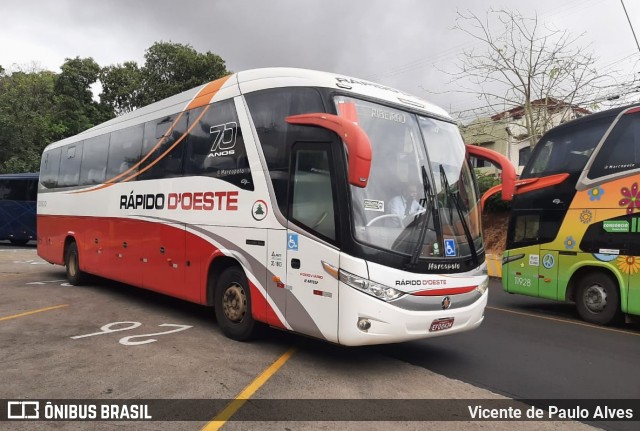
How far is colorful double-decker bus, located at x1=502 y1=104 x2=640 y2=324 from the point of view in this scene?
8.21 meters

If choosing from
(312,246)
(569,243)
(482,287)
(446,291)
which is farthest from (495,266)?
(312,246)

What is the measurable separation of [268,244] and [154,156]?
3664 millimetres

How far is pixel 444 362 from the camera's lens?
235 inches

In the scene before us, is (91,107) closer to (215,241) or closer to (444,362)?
(215,241)

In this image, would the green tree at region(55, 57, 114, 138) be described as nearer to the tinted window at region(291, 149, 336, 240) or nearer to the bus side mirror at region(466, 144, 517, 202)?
the tinted window at region(291, 149, 336, 240)

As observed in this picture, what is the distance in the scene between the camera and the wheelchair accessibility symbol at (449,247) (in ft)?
17.8

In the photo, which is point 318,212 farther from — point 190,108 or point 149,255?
point 149,255

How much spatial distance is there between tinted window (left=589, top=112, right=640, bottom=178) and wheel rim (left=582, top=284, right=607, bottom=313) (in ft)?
6.77

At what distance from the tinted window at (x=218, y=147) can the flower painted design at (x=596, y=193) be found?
6.33m

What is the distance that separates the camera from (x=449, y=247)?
18.0 ft

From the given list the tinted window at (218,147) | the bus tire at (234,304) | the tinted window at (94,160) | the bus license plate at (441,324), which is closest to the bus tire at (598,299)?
the bus license plate at (441,324)

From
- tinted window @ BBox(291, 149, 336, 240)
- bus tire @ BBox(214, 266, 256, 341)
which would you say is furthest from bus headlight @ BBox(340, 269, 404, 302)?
bus tire @ BBox(214, 266, 256, 341)

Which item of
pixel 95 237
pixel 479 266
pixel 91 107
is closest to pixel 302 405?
pixel 479 266

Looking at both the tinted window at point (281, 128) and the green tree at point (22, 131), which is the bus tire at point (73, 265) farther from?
the green tree at point (22, 131)
